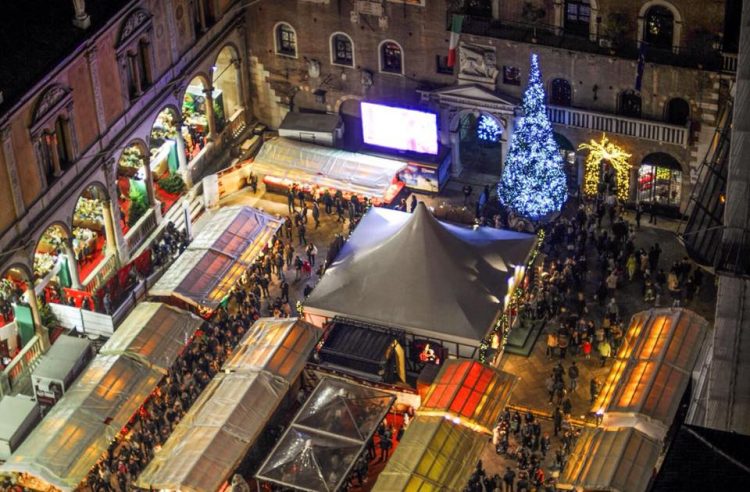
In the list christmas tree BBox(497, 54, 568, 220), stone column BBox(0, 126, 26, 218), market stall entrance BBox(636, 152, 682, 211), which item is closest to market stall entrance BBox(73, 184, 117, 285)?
stone column BBox(0, 126, 26, 218)

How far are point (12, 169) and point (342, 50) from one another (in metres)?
21.0

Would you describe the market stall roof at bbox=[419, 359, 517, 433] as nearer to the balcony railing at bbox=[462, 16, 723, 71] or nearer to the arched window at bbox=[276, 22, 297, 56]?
the balcony railing at bbox=[462, 16, 723, 71]

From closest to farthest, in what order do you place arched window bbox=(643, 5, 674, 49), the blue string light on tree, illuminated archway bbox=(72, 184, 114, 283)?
arched window bbox=(643, 5, 674, 49) → illuminated archway bbox=(72, 184, 114, 283) → the blue string light on tree

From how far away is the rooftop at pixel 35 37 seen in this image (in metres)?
71.6

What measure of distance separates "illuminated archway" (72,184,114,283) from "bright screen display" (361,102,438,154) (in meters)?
14.1

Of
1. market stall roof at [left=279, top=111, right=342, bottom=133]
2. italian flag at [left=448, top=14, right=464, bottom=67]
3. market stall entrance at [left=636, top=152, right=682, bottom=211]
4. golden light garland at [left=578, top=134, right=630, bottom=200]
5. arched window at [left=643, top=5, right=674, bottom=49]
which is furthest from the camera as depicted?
market stall roof at [left=279, top=111, right=342, bottom=133]

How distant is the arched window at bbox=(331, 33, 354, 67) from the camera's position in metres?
86.4

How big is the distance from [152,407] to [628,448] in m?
19.9

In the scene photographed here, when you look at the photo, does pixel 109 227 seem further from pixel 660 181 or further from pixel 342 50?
pixel 660 181

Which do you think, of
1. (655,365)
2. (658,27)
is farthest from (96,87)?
(655,365)

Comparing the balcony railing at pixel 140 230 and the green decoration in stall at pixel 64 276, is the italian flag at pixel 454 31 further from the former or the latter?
the green decoration in stall at pixel 64 276

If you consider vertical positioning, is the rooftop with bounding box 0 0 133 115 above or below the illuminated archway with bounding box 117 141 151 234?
above

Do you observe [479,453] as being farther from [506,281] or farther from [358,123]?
[358,123]

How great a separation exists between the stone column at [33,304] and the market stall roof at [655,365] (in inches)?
946
